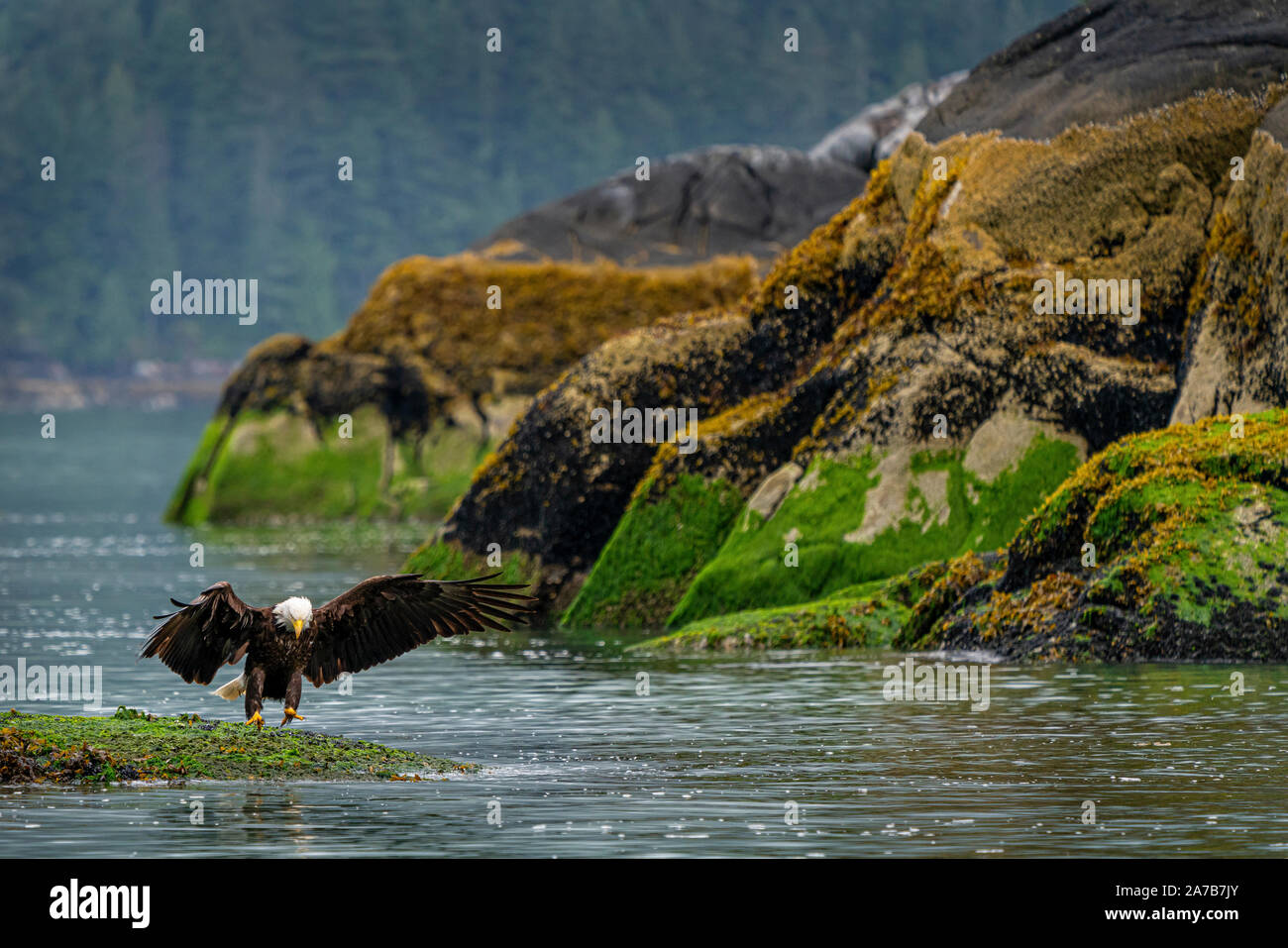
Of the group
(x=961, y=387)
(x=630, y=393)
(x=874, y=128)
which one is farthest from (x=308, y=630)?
(x=874, y=128)

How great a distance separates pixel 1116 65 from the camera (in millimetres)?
34219

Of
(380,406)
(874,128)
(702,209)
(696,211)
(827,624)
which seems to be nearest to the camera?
(827,624)

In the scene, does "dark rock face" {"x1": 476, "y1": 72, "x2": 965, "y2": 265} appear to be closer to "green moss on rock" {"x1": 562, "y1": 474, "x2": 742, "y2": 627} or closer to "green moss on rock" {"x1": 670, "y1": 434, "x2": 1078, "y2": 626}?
"green moss on rock" {"x1": 562, "y1": 474, "x2": 742, "y2": 627}

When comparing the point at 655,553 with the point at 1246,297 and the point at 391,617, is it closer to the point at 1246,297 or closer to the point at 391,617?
the point at 1246,297

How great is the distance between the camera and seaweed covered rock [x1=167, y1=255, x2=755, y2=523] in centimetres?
6569

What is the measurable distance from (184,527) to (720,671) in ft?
131

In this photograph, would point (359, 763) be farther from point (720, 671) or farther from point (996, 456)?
point (996, 456)

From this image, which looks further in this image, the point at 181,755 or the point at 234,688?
the point at 234,688

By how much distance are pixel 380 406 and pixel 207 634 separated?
48.7m

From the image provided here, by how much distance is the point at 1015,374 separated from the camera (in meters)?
31.4

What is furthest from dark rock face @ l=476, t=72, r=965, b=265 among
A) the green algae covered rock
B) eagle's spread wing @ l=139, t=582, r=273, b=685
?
eagle's spread wing @ l=139, t=582, r=273, b=685

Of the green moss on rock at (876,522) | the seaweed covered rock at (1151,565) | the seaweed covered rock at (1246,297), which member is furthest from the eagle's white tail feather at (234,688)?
the seaweed covered rock at (1246,297)

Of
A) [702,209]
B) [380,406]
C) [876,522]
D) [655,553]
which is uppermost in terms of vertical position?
[702,209]

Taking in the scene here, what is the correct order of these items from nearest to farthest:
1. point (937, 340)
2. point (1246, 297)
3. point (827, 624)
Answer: point (827, 624) < point (1246, 297) < point (937, 340)
